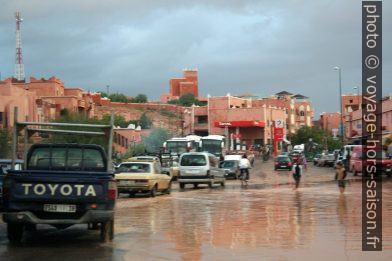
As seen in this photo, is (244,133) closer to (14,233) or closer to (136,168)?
(136,168)

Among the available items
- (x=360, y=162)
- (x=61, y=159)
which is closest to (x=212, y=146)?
(x=360, y=162)

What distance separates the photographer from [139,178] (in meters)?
26.1

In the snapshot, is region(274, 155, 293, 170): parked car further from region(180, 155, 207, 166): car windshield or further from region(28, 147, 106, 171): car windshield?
region(28, 147, 106, 171): car windshield

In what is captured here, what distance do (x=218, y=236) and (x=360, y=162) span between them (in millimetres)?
33494

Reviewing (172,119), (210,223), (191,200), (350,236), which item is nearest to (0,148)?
(191,200)

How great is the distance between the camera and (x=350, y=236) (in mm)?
13062

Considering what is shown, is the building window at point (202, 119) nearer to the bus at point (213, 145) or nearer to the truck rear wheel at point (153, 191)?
the bus at point (213, 145)

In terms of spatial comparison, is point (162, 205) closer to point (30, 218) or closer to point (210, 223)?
point (210, 223)

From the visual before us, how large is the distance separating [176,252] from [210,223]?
479 cm

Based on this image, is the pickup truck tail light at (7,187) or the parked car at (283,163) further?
the parked car at (283,163)

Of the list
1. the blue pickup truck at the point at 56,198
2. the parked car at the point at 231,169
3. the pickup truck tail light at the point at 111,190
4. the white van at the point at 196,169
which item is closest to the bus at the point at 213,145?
the parked car at the point at 231,169

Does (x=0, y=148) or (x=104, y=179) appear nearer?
(x=104, y=179)

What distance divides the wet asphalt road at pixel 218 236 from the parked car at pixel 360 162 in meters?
21.6

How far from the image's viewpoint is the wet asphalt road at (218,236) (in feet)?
35.9
